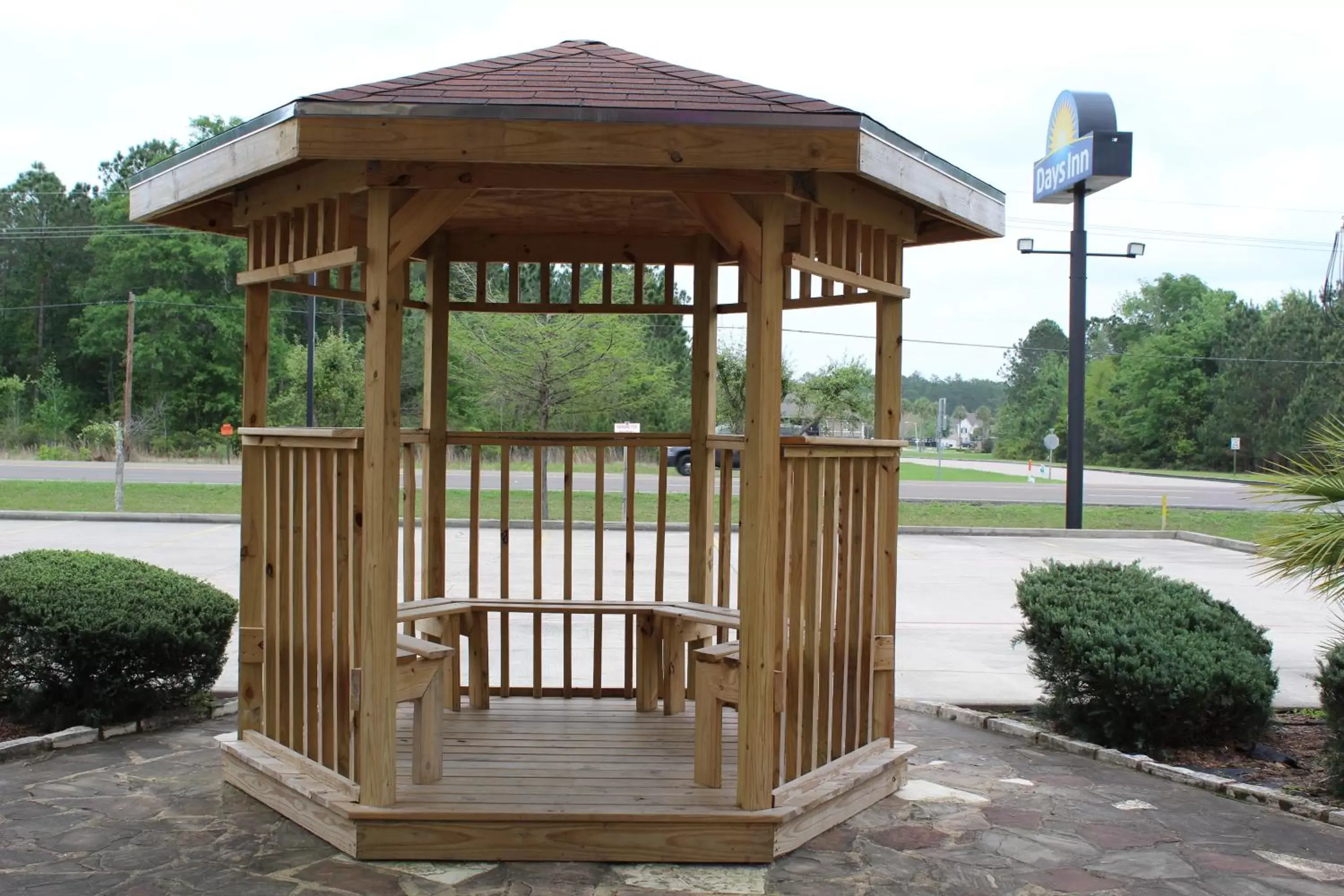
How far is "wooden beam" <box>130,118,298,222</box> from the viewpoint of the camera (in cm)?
364

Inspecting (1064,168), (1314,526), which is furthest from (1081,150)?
(1314,526)

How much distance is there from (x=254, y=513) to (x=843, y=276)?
8.50ft

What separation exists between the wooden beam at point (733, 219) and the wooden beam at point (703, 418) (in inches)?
71.4

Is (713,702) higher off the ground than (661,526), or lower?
lower

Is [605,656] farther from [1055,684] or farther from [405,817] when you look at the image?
[405,817]

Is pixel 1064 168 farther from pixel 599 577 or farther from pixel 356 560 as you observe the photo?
pixel 356 560

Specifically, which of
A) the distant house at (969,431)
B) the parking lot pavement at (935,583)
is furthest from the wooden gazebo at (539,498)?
the distant house at (969,431)

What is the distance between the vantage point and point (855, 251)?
4391 mm

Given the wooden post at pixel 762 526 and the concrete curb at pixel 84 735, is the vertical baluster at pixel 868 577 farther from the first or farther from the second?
the concrete curb at pixel 84 735

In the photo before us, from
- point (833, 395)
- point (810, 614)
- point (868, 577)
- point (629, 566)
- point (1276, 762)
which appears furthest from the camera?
point (833, 395)

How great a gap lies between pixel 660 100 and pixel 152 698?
4034 millimetres

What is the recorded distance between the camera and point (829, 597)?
4.36 metres

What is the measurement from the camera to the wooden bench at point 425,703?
163 inches

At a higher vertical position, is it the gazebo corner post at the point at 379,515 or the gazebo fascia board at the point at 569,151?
the gazebo fascia board at the point at 569,151
